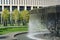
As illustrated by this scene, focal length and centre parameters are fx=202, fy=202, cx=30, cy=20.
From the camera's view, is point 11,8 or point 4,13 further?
point 11,8

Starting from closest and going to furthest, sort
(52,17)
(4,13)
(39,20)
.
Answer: (52,17) → (39,20) → (4,13)

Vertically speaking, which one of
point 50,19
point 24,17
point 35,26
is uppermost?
point 50,19

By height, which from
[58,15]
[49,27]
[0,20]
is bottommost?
[0,20]

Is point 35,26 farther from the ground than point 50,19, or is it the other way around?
point 50,19

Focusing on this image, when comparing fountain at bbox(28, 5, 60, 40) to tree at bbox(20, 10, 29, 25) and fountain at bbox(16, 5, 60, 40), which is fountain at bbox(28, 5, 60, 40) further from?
tree at bbox(20, 10, 29, 25)

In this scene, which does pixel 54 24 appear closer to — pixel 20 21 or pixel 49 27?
Answer: pixel 49 27

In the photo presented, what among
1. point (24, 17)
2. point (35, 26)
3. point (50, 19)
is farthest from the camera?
point (24, 17)

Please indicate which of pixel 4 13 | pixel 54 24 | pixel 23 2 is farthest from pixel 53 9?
pixel 23 2

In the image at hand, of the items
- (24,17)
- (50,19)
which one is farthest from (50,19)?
(24,17)

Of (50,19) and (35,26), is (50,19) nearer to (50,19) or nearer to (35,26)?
(50,19)

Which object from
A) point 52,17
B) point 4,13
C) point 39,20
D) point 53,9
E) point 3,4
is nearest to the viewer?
point 53,9

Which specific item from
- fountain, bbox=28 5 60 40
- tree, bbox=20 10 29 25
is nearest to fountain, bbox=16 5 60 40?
fountain, bbox=28 5 60 40

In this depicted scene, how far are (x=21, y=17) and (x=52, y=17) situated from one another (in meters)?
39.7

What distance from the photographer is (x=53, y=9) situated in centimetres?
856
